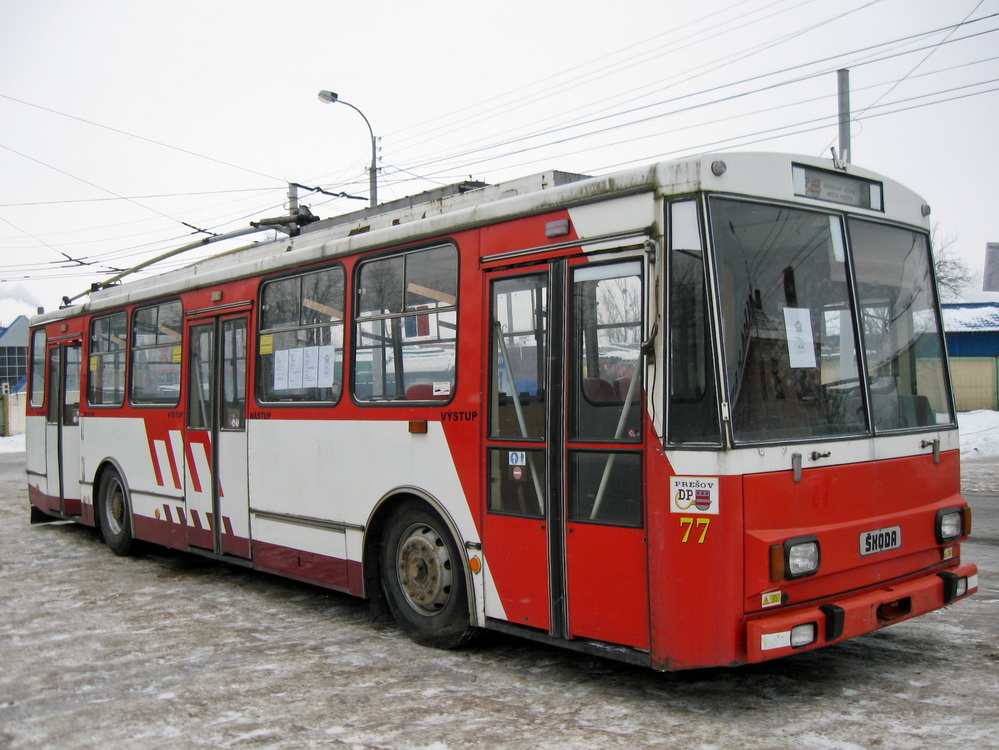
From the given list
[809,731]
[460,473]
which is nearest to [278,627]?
[460,473]

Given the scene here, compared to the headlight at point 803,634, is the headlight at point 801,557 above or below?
above

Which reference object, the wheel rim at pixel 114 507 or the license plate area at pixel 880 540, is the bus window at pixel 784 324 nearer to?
the license plate area at pixel 880 540

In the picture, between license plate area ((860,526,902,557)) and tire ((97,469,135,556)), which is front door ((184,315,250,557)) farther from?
license plate area ((860,526,902,557))

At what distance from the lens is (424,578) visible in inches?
250

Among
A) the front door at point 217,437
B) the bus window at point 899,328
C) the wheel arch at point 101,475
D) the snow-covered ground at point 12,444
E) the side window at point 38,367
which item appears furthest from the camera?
the snow-covered ground at point 12,444

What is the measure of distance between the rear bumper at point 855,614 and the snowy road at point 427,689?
0.38 metres

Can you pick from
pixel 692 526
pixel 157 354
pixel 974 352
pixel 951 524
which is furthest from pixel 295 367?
pixel 974 352

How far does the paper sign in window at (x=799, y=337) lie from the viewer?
489 cm

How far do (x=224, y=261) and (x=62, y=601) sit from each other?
3.71m

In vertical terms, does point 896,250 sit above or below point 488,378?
above

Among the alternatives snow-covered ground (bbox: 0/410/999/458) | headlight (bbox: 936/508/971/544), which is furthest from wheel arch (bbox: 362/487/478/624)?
snow-covered ground (bbox: 0/410/999/458)

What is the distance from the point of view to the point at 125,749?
4.68 meters

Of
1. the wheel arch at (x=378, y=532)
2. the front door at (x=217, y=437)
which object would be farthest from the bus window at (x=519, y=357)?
the front door at (x=217, y=437)

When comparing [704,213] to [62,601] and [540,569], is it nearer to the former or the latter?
[540,569]
